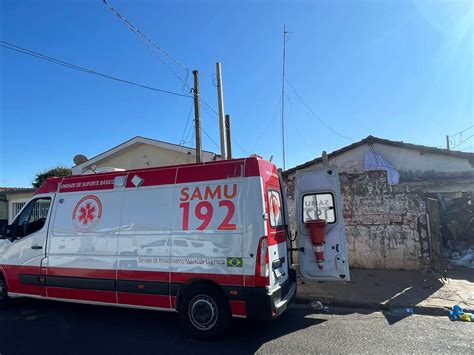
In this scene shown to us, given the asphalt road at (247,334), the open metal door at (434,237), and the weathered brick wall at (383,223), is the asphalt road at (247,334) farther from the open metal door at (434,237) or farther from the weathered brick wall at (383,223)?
the weathered brick wall at (383,223)

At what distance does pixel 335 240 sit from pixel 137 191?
12.4ft

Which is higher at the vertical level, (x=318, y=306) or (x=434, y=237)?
(x=434, y=237)

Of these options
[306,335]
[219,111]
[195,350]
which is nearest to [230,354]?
[195,350]

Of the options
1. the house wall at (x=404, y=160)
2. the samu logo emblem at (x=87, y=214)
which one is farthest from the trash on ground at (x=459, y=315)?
the house wall at (x=404, y=160)

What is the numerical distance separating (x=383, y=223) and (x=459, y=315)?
142 inches

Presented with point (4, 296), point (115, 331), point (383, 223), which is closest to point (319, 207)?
point (383, 223)

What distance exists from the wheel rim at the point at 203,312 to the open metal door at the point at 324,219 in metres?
2.18

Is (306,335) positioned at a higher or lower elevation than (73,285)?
lower

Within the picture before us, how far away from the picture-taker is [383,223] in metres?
9.09

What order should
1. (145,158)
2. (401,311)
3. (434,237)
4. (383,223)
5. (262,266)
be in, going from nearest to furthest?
(262,266), (401,311), (434,237), (383,223), (145,158)

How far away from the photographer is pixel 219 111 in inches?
497

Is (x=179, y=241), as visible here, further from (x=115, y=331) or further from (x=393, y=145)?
(x=393, y=145)

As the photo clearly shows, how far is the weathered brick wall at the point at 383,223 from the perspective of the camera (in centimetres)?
880

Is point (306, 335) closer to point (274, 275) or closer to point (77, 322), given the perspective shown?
point (274, 275)
